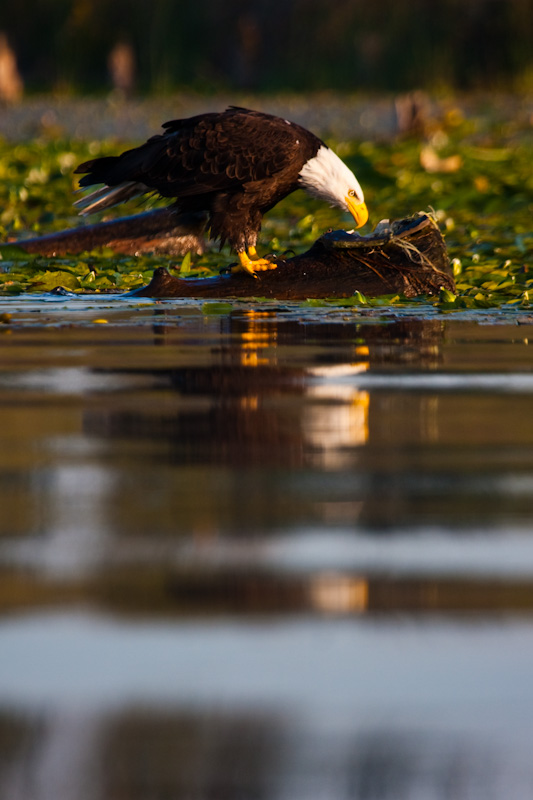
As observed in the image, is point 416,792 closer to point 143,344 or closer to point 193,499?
point 193,499

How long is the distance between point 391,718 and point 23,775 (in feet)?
1.82

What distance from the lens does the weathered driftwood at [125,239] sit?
1169 centimetres

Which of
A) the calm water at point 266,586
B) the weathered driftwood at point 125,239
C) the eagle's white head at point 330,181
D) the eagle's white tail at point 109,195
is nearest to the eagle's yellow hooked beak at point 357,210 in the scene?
the eagle's white head at point 330,181

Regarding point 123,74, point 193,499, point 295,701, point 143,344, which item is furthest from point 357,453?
point 123,74

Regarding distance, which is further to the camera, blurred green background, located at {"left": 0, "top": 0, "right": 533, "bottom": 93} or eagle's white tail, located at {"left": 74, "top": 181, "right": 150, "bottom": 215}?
blurred green background, located at {"left": 0, "top": 0, "right": 533, "bottom": 93}

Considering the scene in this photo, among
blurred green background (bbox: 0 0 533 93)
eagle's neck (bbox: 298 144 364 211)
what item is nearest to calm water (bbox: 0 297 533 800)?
eagle's neck (bbox: 298 144 364 211)

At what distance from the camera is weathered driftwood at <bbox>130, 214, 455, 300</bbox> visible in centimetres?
909

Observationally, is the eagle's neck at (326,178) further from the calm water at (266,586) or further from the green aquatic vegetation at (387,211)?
the calm water at (266,586)

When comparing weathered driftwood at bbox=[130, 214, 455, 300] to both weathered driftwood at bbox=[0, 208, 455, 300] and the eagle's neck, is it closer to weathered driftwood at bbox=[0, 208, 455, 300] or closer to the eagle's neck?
weathered driftwood at bbox=[0, 208, 455, 300]

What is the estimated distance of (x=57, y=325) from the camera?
7703mm

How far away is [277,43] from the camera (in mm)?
37344

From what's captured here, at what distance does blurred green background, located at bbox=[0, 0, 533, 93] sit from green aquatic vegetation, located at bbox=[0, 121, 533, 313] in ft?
33.6

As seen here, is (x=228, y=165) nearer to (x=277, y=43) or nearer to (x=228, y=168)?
(x=228, y=168)

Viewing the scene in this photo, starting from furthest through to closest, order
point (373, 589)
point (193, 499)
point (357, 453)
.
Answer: point (357, 453)
point (193, 499)
point (373, 589)
